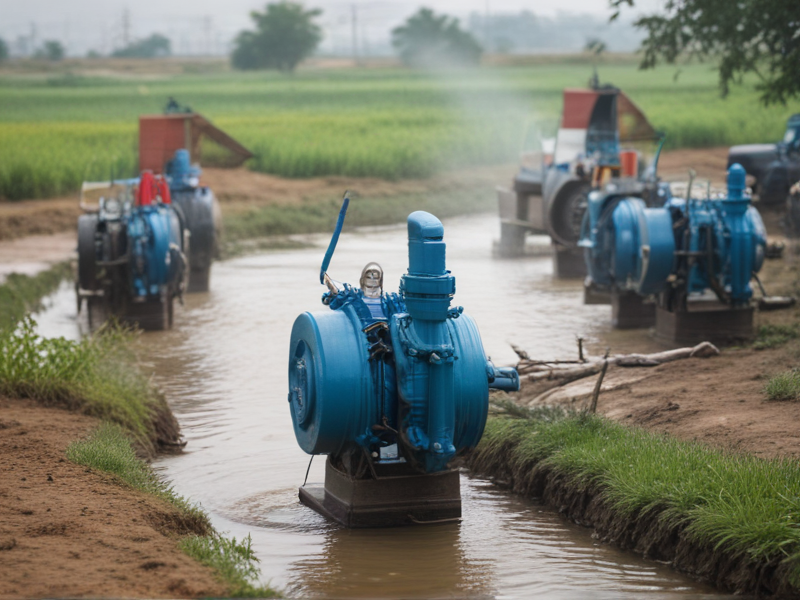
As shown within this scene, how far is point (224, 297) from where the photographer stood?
1773 centimetres

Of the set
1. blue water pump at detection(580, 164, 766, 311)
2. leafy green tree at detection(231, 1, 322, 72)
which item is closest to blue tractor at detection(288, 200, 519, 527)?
blue water pump at detection(580, 164, 766, 311)

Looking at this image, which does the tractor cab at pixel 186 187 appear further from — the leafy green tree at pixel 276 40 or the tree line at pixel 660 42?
the leafy green tree at pixel 276 40

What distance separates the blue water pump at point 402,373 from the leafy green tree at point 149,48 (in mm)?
125432

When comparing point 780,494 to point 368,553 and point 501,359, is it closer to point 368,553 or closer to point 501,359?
point 368,553

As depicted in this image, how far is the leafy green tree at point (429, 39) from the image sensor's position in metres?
93.5

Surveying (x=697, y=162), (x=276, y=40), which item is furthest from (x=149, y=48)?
(x=697, y=162)

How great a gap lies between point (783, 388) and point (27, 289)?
11.6 m

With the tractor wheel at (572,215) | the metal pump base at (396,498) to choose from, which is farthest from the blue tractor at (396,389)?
the tractor wheel at (572,215)

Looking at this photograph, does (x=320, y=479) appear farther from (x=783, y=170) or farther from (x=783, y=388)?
(x=783, y=170)

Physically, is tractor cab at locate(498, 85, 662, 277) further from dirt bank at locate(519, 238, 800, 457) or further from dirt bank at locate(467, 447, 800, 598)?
dirt bank at locate(467, 447, 800, 598)

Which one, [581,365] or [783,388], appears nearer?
[783,388]

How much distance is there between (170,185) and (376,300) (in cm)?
1003

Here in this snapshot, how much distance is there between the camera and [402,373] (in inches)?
288

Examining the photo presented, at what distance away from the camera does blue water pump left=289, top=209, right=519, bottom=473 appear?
7207mm
